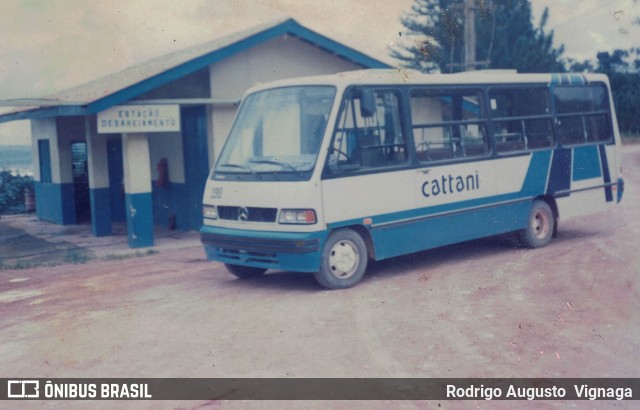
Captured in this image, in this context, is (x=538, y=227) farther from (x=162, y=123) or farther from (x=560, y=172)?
(x=162, y=123)

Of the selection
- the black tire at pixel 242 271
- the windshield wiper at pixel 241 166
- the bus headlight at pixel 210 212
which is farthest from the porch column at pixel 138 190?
the windshield wiper at pixel 241 166

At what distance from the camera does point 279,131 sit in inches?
397

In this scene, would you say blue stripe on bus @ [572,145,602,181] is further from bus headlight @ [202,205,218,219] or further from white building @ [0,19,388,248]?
bus headlight @ [202,205,218,219]

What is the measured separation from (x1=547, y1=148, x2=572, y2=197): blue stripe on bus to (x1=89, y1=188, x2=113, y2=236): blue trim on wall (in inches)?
367

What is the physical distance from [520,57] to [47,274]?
28.4 metres

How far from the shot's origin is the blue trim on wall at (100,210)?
55.3 ft

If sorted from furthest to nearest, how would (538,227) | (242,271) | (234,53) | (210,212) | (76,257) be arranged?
(234,53), (76,257), (538,227), (242,271), (210,212)

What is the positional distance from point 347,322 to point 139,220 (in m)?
7.61

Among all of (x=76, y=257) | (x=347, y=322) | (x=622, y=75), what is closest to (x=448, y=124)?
(x=347, y=322)

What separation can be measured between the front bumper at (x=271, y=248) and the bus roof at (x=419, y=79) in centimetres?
202

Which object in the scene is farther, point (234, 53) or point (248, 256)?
point (234, 53)

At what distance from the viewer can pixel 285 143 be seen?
9.94m

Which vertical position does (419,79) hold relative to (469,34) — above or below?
below

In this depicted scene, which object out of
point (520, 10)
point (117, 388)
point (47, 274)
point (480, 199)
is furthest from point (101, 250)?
point (520, 10)
